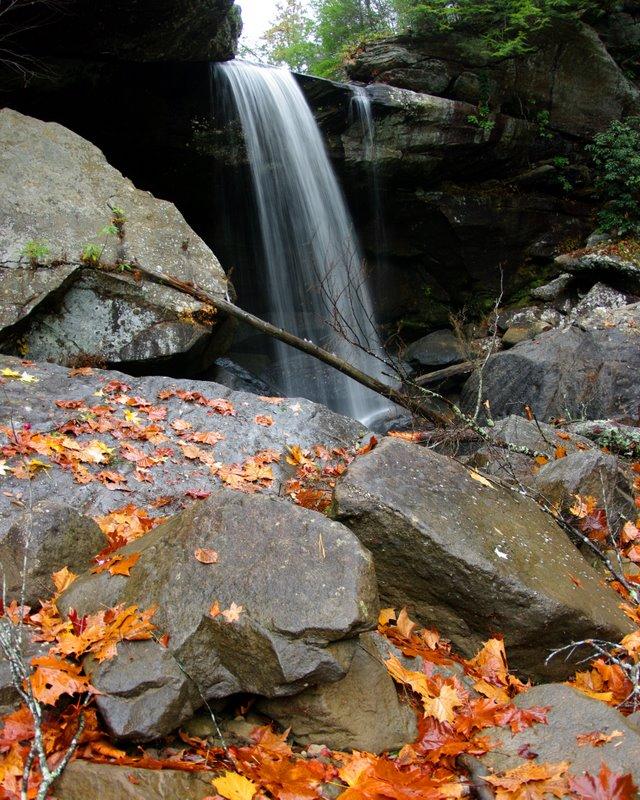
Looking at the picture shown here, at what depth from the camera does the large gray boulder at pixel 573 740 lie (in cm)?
206

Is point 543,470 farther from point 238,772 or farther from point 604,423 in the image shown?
point 238,772

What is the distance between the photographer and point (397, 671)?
264 centimetres

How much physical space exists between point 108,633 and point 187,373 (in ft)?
16.6

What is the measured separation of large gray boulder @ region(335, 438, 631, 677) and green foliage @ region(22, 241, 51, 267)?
4695mm

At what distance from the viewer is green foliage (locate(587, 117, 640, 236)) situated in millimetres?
12492

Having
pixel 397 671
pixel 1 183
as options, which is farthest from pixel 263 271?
pixel 397 671

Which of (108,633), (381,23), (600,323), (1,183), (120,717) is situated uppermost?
(381,23)

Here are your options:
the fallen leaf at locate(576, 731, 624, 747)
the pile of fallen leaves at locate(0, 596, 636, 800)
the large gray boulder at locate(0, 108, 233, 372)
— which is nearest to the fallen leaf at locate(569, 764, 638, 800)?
the pile of fallen leaves at locate(0, 596, 636, 800)

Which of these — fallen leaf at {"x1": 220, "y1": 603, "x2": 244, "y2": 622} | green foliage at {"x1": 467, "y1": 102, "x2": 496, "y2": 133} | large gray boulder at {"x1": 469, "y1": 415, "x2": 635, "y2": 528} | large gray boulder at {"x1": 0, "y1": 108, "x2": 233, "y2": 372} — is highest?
green foliage at {"x1": 467, "y1": 102, "x2": 496, "y2": 133}

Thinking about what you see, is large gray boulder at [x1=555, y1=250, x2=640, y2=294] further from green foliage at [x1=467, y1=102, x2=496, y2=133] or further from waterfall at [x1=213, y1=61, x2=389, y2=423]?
waterfall at [x1=213, y1=61, x2=389, y2=423]

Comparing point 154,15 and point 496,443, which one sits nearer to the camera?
point 496,443

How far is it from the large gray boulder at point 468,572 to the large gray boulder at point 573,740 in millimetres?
452

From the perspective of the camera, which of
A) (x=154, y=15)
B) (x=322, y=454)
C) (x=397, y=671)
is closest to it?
(x=397, y=671)

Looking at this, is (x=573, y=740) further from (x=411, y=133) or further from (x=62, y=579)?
(x=411, y=133)
